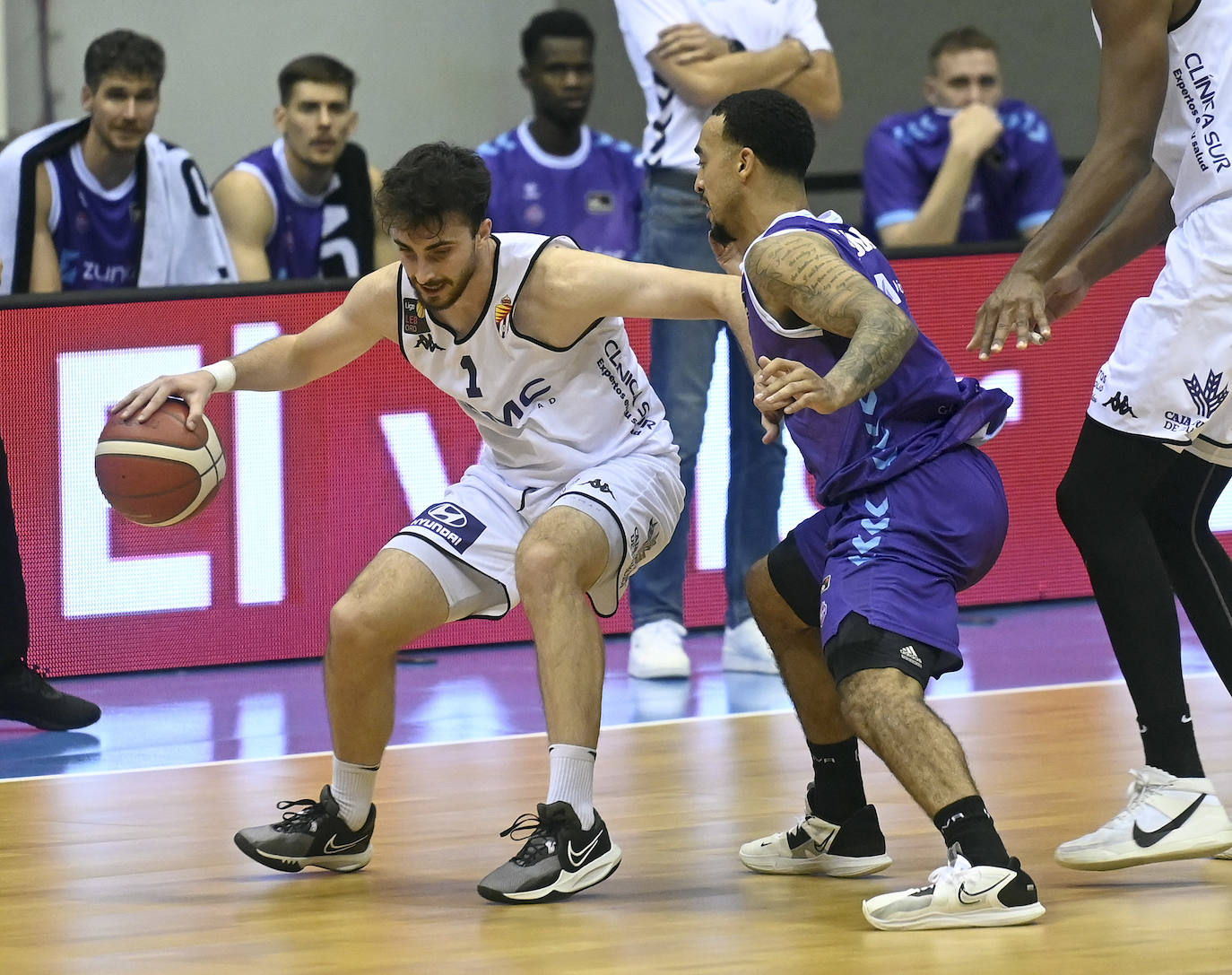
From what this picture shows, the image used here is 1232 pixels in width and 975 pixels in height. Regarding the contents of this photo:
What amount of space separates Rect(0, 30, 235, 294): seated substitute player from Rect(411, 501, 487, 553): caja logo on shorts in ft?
10.3

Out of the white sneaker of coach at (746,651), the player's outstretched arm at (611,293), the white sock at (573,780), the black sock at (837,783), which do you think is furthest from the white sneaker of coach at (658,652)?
the white sock at (573,780)

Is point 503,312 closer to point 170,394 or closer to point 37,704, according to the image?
point 170,394

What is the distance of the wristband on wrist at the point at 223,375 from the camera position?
4.81 meters

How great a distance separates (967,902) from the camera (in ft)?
12.1

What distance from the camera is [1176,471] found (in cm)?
421

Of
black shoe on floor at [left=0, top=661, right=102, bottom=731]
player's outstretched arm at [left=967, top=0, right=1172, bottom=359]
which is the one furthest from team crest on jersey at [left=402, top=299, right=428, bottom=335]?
black shoe on floor at [left=0, top=661, right=102, bottom=731]

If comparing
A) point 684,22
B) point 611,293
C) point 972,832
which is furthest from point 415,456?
point 972,832

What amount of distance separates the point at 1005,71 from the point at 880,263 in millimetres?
7998

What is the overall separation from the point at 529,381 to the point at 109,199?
131 inches

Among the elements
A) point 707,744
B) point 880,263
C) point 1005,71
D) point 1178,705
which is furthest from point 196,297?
point 1005,71

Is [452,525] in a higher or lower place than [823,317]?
lower

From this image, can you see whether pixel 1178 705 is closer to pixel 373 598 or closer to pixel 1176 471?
pixel 1176 471

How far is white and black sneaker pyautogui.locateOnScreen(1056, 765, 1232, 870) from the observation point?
402 cm

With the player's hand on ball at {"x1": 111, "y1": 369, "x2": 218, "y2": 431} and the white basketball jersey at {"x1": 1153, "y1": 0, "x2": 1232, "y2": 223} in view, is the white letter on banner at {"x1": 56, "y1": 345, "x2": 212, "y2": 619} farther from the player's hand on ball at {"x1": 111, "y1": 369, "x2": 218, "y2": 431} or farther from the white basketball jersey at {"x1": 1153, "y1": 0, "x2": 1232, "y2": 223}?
the white basketball jersey at {"x1": 1153, "y1": 0, "x2": 1232, "y2": 223}
